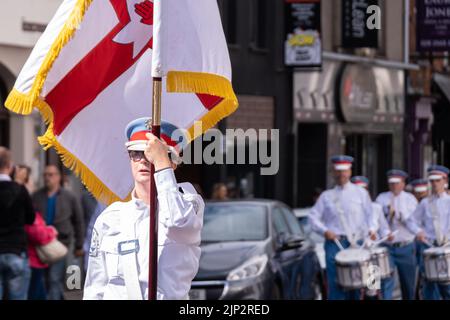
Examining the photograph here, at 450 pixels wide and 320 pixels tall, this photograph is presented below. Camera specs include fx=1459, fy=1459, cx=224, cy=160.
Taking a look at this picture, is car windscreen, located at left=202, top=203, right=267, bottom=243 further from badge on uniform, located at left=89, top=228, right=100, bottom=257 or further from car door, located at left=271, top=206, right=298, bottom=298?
badge on uniform, located at left=89, top=228, right=100, bottom=257

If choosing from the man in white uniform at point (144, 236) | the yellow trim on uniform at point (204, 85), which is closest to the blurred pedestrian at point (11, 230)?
the yellow trim on uniform at point (204, 85)

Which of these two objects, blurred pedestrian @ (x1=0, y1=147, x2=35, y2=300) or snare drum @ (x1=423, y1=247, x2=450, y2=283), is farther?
snare drum @ (x1=423, y1=247, x2=450, y2=283)

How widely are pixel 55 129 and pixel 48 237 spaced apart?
786cm

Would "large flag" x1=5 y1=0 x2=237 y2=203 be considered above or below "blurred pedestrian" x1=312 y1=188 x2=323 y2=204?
above

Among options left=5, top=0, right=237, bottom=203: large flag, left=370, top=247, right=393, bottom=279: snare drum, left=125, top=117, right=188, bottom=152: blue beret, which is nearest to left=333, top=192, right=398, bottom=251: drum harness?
left=370, top=247, right=393, bottom=279: snare drum

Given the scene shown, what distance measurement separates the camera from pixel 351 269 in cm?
1627

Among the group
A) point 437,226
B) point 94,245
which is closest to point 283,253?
point 437,226

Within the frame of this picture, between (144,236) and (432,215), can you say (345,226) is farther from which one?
(144,236)

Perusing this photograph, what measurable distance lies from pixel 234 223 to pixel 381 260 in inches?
92.6

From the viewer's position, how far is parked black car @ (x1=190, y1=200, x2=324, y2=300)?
14.0m

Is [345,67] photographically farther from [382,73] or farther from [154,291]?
[154,291]

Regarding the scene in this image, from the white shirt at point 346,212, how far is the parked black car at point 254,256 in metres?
0.57

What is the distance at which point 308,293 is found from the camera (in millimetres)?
15914

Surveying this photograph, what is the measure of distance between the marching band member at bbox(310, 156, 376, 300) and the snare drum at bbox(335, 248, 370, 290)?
0.51ft
